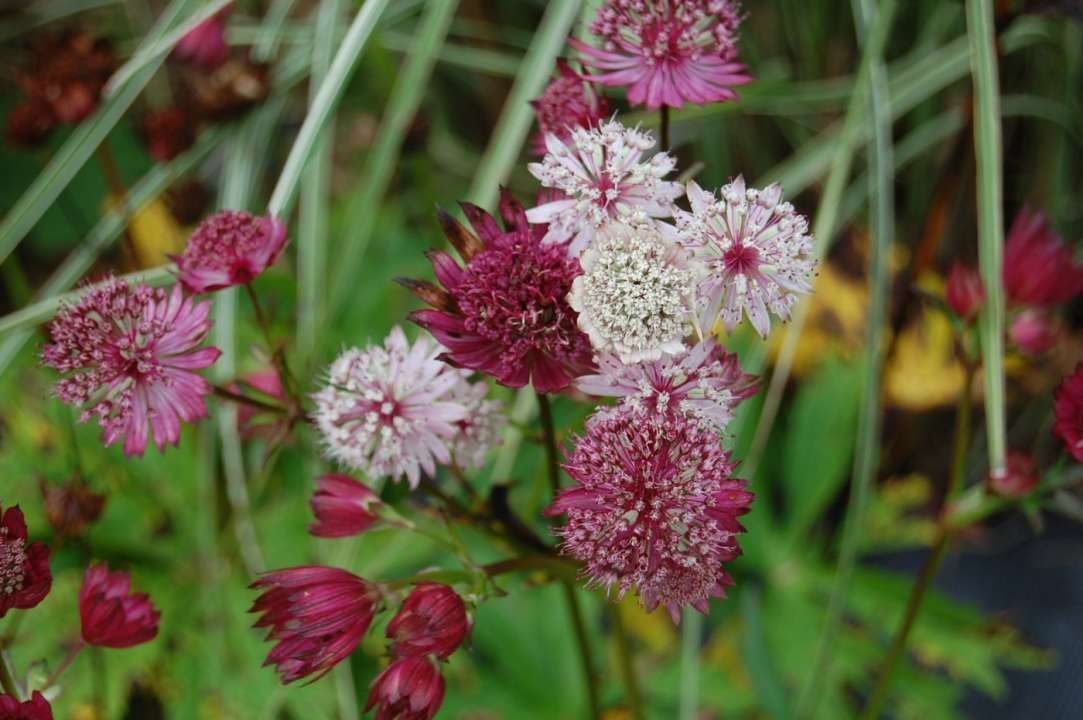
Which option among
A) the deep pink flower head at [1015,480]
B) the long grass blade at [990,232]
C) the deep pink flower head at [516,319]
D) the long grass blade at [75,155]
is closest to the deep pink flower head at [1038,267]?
the long grass blade at [990,232]

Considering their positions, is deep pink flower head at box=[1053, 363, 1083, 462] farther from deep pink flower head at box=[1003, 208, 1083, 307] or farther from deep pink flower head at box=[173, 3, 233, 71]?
deep pink flower head at box=[173, 3, 233, 71]

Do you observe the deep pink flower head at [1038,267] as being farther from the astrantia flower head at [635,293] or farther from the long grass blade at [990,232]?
the astrantia flower head at [635,293]

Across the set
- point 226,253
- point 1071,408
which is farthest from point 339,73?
point 1071,408

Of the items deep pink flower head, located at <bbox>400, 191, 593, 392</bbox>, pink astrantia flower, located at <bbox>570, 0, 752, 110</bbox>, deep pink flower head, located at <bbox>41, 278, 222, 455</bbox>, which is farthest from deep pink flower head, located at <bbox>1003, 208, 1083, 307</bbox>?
deep pink flower head, located at <bbox>41, 278, 222, 455</bbox>

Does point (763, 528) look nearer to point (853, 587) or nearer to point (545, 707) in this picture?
point (853, 587)

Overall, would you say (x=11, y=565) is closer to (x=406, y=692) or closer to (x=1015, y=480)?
(x=406, y=692)

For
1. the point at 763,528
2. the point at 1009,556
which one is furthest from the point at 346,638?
the point at 1009,556
